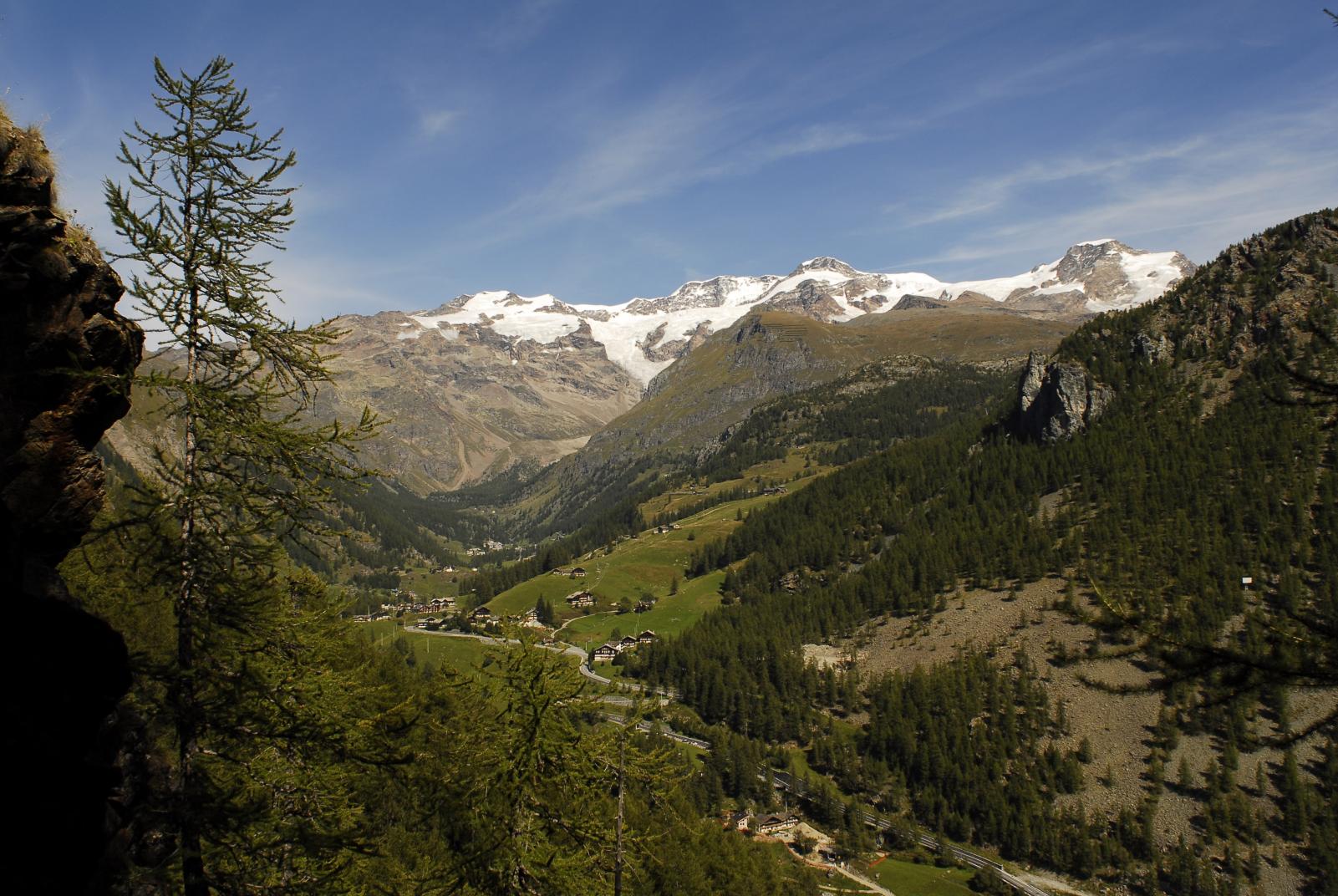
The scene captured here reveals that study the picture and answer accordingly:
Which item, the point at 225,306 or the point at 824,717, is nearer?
the point at 225,306

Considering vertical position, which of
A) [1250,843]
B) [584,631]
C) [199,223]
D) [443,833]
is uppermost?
[199,223]

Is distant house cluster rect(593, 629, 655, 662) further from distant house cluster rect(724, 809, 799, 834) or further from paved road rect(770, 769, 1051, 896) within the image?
distant house cluster rect(724, 809, 799, 834)

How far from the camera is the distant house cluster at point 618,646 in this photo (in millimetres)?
164750

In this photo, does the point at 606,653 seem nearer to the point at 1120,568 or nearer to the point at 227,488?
the point at 1120,568

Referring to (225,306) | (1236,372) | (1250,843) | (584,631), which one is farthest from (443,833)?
(1236,372)

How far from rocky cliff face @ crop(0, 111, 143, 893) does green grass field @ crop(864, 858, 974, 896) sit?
9972 cm

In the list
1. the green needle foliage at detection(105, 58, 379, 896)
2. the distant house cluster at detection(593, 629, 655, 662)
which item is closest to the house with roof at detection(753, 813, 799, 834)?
the distant house cluster at detection(593, 629, 655, 662)

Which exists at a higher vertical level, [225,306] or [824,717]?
[225,306]

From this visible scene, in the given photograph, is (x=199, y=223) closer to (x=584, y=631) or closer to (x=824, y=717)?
(x=824, y=717)

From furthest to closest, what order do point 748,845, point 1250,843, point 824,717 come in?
point 824,717
point 1250,843
point 748,845

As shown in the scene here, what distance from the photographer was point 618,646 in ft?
556

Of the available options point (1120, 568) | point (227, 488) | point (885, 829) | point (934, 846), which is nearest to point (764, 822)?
point (885, 829)

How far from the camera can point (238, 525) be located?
12.8m

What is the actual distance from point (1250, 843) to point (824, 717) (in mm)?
64122
